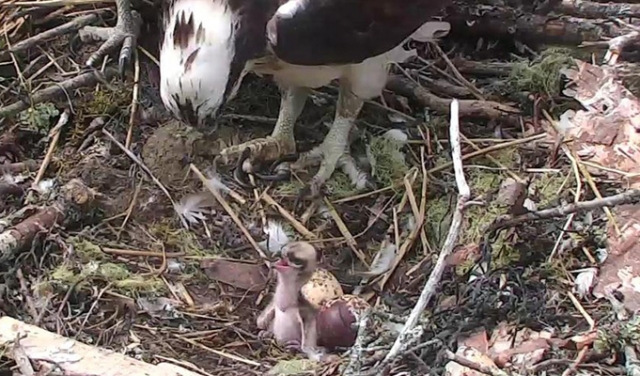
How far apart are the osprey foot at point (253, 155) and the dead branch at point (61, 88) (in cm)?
53

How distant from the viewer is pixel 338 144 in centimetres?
357

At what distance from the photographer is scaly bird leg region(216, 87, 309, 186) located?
3535 mm

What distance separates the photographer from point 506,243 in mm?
2947

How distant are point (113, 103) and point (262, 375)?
53.6 inches

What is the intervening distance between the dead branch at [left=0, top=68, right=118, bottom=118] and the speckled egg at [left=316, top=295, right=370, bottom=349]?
1.33m

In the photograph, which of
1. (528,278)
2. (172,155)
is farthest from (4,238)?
(528,278)

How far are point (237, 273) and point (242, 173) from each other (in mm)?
456

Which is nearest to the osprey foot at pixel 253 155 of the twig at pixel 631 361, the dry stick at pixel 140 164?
the dry stick at pixel 140 164

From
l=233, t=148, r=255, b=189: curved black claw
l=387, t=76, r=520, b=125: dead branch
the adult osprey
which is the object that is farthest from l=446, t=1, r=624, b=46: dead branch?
l=233, t=148, r=255, b=189: curved black claw

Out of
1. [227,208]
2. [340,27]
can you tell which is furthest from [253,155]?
[340,27]

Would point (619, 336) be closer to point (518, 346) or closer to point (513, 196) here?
point (518, 346)

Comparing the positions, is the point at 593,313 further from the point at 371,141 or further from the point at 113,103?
the point at 113,103

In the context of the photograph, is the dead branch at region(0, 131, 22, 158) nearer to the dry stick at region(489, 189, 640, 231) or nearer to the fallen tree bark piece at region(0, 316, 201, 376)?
the fallen tree bark piece at region(0, 316, 201, 376)

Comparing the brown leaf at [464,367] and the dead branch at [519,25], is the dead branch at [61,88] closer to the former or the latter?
the dead branch at [519,25]
